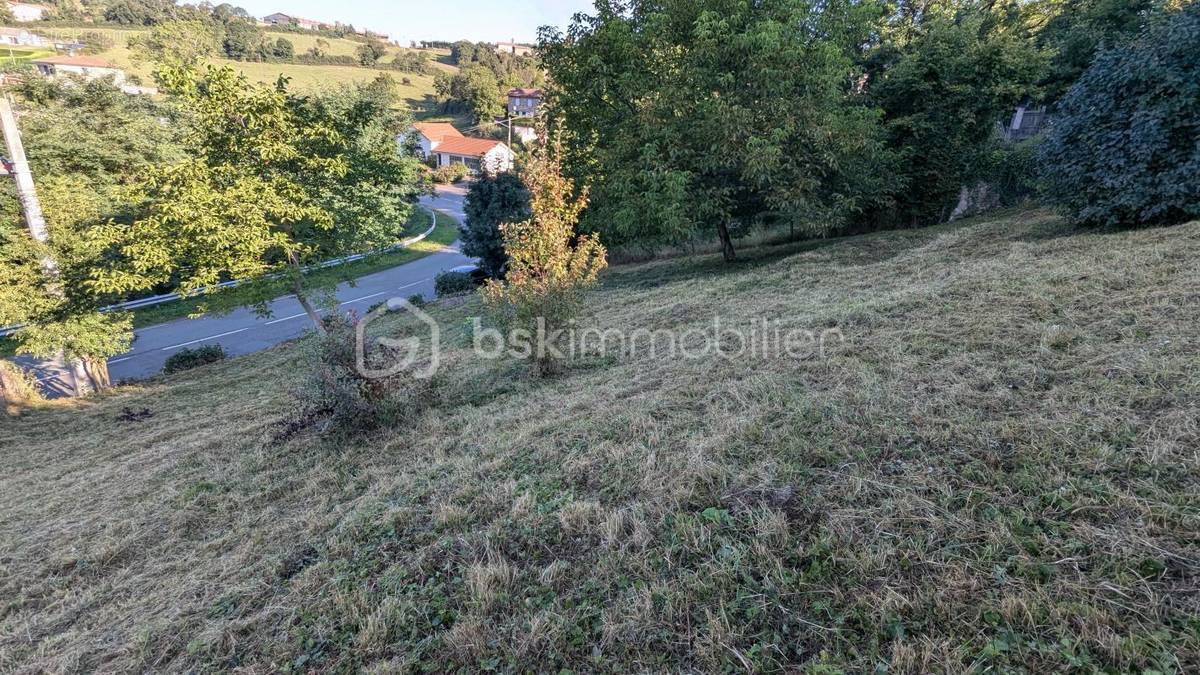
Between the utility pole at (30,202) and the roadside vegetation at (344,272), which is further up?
the utility pole at (30,202)

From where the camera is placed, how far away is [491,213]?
51.6 feet

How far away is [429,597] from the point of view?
220 cm

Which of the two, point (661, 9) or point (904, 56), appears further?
point (904, 56)

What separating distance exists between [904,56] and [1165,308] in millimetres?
11201

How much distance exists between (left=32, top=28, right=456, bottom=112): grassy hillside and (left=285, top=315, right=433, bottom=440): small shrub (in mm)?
31930

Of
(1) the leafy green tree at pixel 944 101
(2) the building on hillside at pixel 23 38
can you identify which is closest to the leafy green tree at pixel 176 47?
(1) the leafy green tree at pixel 944 101

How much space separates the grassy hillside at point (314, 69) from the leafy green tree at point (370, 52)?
2.93 feet

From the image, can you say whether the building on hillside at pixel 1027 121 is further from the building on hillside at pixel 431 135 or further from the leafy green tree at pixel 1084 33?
the building on hillside at pixel 431 135

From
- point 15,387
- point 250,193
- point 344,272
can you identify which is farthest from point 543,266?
point 15,387

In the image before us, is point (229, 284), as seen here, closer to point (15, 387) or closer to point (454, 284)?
point (15, 387)

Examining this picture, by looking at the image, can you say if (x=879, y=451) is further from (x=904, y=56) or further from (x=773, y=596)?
(x=904, y=56)

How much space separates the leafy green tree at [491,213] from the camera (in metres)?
15.5

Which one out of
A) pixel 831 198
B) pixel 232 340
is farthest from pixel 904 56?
pixel 232 340

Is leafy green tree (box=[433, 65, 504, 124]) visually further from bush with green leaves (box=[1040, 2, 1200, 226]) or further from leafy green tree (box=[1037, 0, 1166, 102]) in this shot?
bush with green leaves (box=[1040, 2, 1200, 226])
